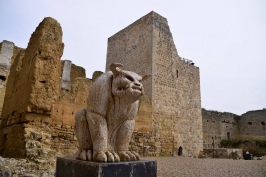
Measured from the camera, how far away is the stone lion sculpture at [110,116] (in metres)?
2.28

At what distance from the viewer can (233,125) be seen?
987 inches

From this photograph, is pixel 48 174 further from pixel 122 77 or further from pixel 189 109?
pixel 189 109

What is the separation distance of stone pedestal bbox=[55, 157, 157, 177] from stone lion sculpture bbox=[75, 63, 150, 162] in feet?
0.47

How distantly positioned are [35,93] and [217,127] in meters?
21.8

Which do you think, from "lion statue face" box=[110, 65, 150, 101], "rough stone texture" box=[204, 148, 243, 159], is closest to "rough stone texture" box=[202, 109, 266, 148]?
"rough stone texture" box=[204, 148, 243, 159]

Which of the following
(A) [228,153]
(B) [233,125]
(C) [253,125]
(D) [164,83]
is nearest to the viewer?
(D) [164,83]

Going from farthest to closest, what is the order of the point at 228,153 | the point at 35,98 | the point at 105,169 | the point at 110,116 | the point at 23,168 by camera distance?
the point at 228,153 → the point at 35,98 → the point at 23,168 → the point at 110,116 → the point at 105,169

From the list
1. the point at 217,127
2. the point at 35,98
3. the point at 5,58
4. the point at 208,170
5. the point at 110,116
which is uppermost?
the point at 5,58

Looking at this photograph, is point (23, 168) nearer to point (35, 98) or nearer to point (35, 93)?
point (35, 98)

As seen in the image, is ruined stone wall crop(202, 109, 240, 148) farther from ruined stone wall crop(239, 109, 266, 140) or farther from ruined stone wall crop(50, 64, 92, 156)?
ruined stone wall crop(50, 64, 92, 156)

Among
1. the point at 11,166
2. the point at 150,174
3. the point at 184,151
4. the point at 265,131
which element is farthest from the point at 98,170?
the point at 265,131

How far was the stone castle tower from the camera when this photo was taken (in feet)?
41.9

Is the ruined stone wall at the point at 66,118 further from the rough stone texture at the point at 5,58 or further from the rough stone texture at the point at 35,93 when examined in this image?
the rough stone texture at the point at 5,58

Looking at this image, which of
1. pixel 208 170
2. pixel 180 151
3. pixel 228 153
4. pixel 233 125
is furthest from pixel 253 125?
pixel 208 170
